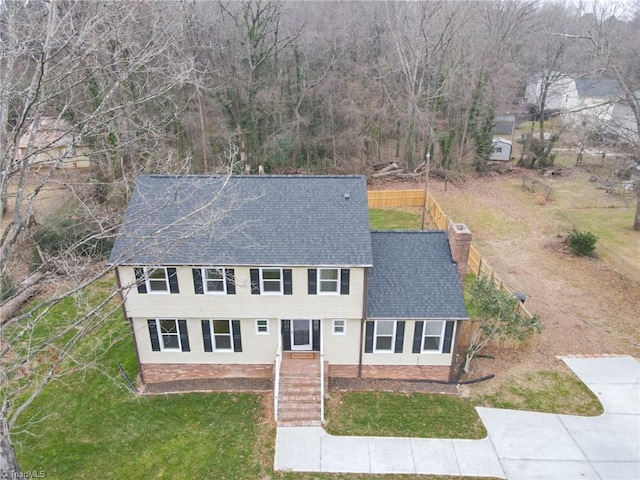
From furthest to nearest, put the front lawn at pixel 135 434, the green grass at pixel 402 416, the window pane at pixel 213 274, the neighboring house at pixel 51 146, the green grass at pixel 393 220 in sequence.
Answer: the green grass at pixel 393 220, the window pane at pixel 213 274, the green grass at pixel 402 416, the front lawn at pixel 135 434, the neighboring house at pixel 51 146

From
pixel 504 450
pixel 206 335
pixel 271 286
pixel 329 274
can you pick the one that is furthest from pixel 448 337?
pixel 206 335

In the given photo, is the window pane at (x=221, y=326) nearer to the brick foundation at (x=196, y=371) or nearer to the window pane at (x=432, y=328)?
the brick foundation at (x=196, y=371)

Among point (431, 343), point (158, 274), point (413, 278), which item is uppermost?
point (158, 274)

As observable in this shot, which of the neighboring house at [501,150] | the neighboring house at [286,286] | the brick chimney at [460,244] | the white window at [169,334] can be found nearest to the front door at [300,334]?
the neighboring house at [286,286]

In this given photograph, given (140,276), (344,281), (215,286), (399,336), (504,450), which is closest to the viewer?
(504,450)

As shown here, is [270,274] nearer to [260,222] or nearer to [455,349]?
[260,222]

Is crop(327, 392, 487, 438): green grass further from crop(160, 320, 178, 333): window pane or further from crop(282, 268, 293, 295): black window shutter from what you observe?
crop(160, 320, 178, 333): window pane
